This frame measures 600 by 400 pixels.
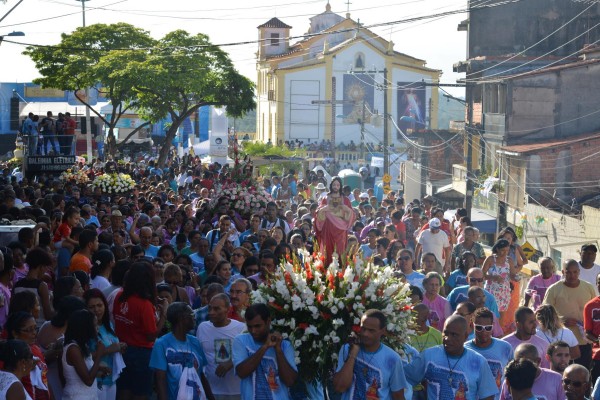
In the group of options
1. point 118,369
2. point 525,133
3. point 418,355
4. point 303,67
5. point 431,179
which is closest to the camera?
point 418,355

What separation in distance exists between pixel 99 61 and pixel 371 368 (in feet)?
134

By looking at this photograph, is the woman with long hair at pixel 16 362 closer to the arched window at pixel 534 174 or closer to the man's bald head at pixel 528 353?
the man's bald head at pixel 528 353

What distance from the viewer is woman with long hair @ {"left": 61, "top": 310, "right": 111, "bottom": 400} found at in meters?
8.65

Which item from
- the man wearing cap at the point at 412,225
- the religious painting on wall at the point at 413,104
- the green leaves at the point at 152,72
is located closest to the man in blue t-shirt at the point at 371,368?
the man wearing cap at the point at 412,225

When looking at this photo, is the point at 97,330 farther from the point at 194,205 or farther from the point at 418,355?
the point at 194,205

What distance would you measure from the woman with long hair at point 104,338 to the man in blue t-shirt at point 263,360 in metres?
1.23

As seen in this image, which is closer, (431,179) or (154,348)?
(154,348)

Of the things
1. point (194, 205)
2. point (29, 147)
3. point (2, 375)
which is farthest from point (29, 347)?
point (29, 147)

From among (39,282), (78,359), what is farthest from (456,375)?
(39,282)

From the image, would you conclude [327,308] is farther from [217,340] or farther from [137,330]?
[137,330]

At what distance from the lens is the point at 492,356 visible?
9.07 meters

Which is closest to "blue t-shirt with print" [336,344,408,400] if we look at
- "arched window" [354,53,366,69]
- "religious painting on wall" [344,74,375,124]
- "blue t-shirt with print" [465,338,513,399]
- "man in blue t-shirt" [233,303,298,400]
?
"man in blue t-shirt" [233,303,298,400]

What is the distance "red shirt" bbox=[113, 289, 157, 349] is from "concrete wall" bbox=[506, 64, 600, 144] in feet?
124

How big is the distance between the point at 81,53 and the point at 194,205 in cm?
2940
